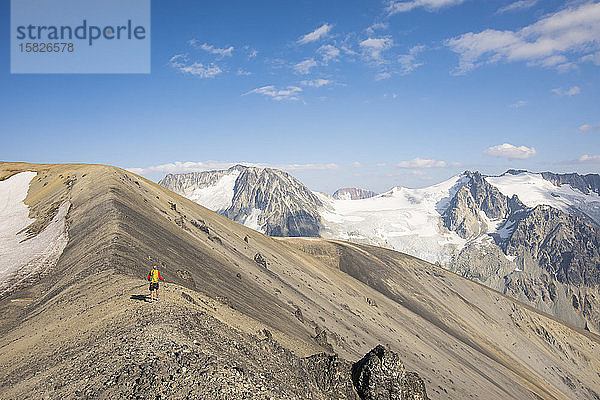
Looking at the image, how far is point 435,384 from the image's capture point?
44.1 meters

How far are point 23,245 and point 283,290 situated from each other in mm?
31280

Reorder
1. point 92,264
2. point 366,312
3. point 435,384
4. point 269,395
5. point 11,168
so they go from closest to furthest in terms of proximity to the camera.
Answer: point 269,395
point 92,264
point 435,384
point 366,312
point 11,168

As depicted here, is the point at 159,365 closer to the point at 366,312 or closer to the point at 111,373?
the point at 111,373

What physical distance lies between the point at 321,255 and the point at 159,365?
8362 cm

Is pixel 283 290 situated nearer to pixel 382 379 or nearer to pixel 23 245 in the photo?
pixel 382 379

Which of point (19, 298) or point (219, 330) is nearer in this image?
point (219, 330)

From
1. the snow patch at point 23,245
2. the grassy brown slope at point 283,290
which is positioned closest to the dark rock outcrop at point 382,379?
the grassy brown slope at point 283,290

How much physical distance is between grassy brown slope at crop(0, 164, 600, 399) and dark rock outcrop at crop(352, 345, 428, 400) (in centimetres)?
503

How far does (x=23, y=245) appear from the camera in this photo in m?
40.2

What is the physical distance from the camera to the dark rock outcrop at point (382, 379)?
67.9ft

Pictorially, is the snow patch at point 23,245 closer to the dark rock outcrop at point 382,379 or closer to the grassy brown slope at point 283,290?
the grassy brown slope at point 283,290

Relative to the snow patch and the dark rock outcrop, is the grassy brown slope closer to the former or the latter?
the snow patch

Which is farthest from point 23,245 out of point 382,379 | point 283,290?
point 382,379

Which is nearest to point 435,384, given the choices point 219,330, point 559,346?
point 219,330
